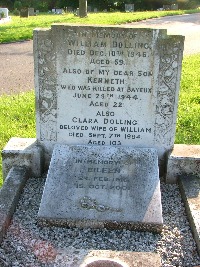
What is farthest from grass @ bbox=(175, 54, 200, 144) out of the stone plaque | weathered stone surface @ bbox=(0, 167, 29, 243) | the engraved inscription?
weathered stone surface @ bbox=(0, 167, 29, 243)

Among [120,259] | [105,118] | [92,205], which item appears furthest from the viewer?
[105,118]

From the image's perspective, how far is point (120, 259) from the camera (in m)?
3.03

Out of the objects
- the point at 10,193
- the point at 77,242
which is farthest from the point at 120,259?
the point at 10,193

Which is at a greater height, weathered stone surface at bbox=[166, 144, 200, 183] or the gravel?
weathered stone surface at bbox=[166, 144, 200, 183]

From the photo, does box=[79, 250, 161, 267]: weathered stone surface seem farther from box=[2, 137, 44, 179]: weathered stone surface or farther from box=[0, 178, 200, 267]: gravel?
box=[2, 137, 44, 179]: weathered stone surface

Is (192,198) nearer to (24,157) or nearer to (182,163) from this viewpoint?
(182,163)

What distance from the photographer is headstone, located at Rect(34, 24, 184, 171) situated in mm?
4039

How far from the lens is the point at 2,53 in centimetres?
1138

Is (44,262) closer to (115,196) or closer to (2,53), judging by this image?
(115,196)

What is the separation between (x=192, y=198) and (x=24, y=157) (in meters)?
1.69

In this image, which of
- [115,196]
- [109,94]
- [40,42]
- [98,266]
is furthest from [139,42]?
[98,266]

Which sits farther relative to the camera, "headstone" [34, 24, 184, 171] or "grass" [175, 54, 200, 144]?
"grass" [175, 54, 200, 144]

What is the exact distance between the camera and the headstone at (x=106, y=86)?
4.04 metres

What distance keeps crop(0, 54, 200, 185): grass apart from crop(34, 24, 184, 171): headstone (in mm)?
1219
